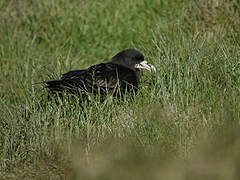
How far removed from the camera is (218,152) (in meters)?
3.81

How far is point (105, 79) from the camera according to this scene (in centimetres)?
612

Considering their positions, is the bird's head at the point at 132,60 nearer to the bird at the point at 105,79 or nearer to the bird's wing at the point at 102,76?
the bird at the point at 105,79

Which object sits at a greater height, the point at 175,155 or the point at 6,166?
the point at 175,155

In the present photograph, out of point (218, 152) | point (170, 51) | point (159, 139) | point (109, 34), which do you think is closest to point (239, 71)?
point (170, 51)

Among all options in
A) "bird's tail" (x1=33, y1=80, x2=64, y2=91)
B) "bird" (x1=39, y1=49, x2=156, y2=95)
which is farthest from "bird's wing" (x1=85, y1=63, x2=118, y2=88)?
"bird's tail" (x1=33, y1=80, x2=64, y2=91)

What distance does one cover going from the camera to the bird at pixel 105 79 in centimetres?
597

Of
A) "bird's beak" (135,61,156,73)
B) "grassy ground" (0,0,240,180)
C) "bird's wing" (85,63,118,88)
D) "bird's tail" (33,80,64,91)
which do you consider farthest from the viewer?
"bird's beak" (135,61,156,73)

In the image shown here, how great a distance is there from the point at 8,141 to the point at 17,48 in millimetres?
4002

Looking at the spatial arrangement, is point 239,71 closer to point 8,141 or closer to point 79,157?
point 79,157

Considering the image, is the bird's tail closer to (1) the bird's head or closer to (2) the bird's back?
(2) the bird's back

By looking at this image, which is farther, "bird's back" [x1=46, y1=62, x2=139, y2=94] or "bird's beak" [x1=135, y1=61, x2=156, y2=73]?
"bird's beak" [x1=135, y1=61, x2=156, y2=73]

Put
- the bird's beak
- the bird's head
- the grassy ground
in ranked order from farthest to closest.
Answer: the bird's head
the bird's beak
the grassy ground

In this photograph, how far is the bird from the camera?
19.6 ft

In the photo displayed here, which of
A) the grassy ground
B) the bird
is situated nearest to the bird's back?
the bird
